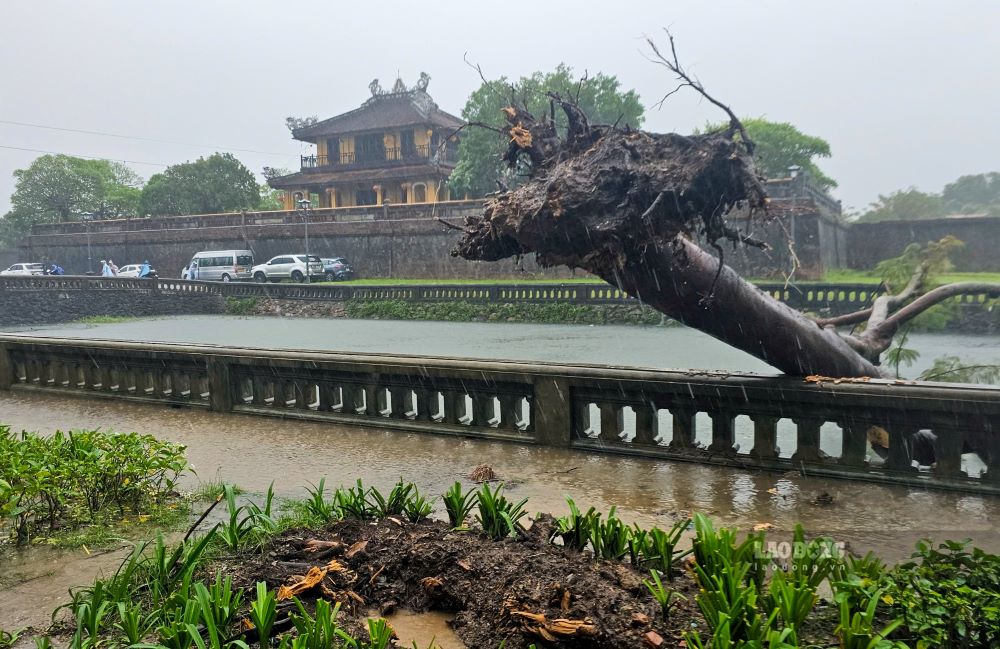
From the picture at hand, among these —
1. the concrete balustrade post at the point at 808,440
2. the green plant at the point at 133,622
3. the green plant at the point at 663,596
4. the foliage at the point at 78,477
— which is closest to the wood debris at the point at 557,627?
the green plant at the point at 663,596

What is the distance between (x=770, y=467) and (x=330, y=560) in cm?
325

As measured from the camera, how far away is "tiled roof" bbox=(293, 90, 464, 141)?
165 feet

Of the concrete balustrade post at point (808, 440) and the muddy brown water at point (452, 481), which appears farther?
the concrete balustrade post at point (808, 440)

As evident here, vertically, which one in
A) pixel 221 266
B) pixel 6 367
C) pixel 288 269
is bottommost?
pixel 6 367

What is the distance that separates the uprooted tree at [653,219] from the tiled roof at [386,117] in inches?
1827

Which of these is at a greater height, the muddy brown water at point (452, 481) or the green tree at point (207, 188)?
the green tree at point (207, 188)

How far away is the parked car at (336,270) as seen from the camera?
37031mm

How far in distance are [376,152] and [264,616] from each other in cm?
5131

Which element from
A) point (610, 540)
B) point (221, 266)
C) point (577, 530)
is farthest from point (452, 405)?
point (221, 266)

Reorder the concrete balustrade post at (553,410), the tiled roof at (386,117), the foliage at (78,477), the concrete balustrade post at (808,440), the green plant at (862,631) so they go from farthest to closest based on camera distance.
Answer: the tiled roof at (386,117) → the concrete balustrade post at (553,410) → the concrete balustrade post at (808,440) → the foliage at (78,477) → the green plant at (862,631)

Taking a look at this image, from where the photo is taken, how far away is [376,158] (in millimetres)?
51406

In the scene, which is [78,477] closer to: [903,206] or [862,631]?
[862,631]

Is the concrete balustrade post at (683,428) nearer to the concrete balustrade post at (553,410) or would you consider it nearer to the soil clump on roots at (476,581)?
the concrete balustrade post at (553,410)

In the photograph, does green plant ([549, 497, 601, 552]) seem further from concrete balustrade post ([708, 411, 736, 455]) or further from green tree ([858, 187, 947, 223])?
green tree ([858, 187, 947, 223])
